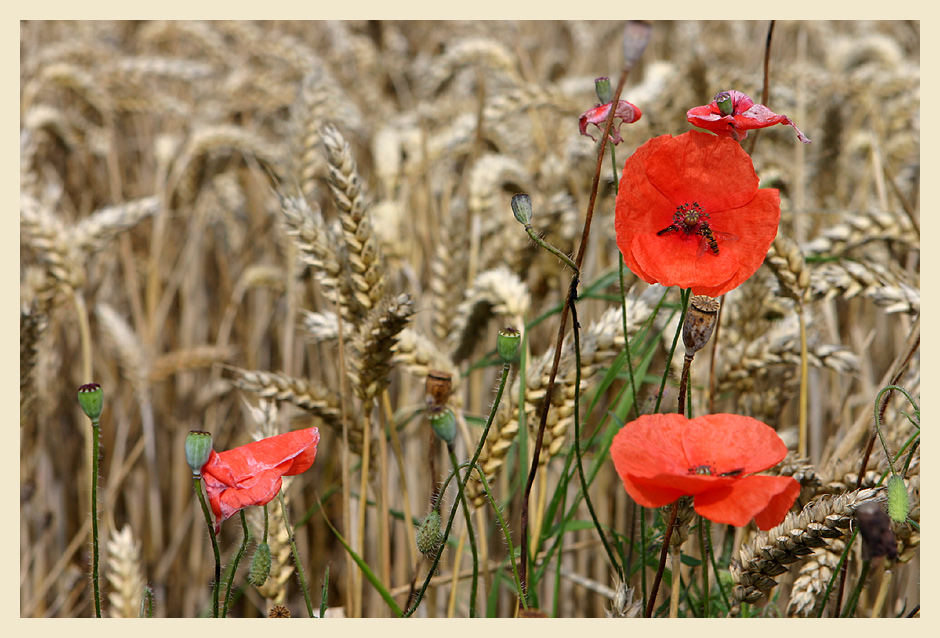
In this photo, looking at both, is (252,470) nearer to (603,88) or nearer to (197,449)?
(197,449)

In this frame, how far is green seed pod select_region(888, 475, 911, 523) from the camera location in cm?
55

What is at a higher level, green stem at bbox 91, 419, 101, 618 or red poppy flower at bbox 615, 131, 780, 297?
red poppy flower at bbox 615, 131, 780, 297

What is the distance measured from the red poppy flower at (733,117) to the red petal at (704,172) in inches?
0.5

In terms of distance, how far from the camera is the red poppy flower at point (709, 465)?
511mm

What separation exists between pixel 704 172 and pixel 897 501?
0.31m

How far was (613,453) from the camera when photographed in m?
0.53

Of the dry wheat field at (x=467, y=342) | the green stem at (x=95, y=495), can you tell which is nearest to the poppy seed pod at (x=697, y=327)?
the dry wheat field at (x=467, y=342)

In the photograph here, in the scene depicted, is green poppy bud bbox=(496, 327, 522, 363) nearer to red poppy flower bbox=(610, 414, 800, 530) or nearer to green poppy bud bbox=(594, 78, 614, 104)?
red poppy flower bbox=(610, 414, 800, 530)

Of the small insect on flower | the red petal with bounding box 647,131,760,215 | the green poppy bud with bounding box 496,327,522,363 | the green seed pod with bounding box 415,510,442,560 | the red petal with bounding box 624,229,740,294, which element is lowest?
the green seed pod with bounding box 415,510,442,560

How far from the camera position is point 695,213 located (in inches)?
25.3

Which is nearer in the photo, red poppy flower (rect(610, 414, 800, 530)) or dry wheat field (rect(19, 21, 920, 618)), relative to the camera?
red poppy flower (rect(610, 414, 800, 530))

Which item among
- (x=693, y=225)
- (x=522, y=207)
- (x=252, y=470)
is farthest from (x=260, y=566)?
(x=693, y=225)

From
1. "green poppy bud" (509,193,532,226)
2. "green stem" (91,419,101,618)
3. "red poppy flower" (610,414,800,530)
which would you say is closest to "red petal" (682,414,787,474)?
"red poppy flower" (610,414,800,530)

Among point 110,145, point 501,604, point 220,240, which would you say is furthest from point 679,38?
point 501,604
